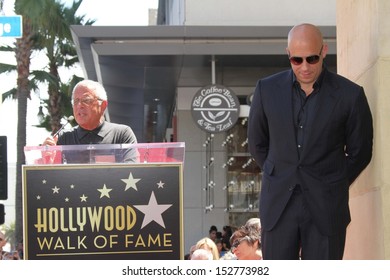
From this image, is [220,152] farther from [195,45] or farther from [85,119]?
[85,119]

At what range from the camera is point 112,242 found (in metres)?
4.76

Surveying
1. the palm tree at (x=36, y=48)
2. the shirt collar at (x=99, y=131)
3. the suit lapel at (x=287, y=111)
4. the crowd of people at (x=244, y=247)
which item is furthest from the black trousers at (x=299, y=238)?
the palm tree at (x=36, y=48)

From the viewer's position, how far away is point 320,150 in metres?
4.71

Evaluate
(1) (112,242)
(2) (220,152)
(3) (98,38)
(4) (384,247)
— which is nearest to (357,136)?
(4) (384,247)

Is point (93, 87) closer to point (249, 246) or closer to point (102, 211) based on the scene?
point (102, 211)

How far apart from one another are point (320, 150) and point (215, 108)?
16318mm

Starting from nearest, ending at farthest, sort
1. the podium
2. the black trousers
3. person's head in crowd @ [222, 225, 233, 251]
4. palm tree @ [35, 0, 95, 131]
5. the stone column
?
the black trousers < the podium < the stone column < person's head in crowd @ [222, 225, 233, 251] < palm tree @ [35, 0, 95, 131]

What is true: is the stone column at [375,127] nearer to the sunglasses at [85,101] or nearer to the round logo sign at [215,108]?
the sunglasses at [85,101]

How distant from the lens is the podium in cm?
475

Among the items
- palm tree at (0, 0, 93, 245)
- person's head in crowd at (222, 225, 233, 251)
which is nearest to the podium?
person's head in crowd at (222, 225, 233, 251)

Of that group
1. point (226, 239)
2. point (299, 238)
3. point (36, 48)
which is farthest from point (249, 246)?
point (36, 48)

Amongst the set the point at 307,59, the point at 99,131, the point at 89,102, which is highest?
the point at 307,59

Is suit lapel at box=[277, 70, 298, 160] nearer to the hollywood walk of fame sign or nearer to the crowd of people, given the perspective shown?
the hollywood walk of fame sign

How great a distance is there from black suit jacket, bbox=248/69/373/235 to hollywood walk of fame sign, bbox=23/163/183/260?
48 cm
